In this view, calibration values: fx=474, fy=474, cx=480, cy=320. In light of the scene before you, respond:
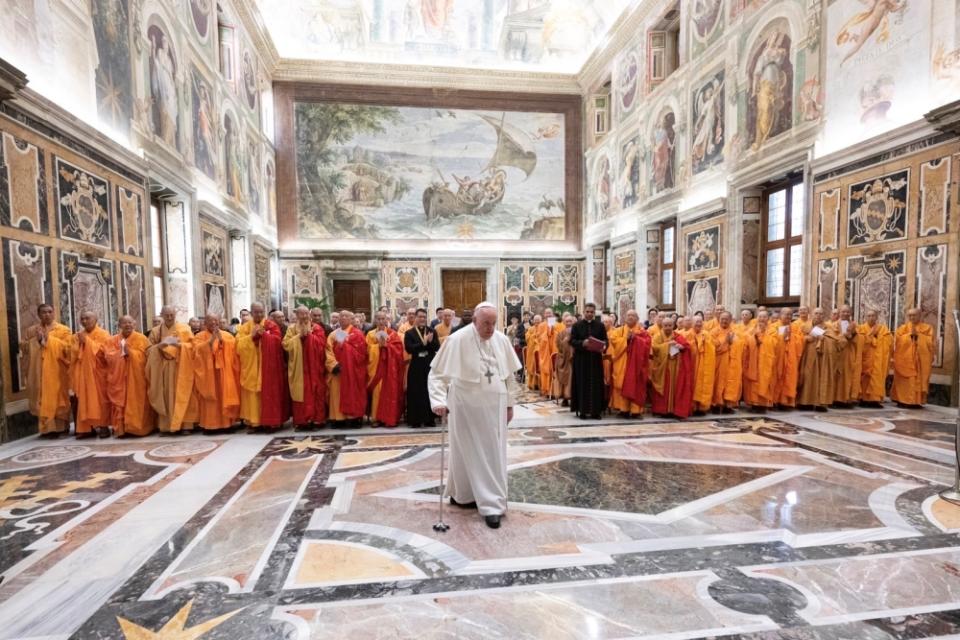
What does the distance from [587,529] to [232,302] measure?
12974 mm

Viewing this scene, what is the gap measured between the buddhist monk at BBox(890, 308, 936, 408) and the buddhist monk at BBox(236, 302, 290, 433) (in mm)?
9756

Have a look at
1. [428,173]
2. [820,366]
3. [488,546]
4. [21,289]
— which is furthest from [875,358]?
[428,173]

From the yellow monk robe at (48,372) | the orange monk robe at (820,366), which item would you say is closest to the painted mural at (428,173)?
the yellow monk robe at (48,372)

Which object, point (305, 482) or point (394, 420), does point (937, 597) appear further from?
point (394, 420)

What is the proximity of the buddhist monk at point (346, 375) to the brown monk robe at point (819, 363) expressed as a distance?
733cm

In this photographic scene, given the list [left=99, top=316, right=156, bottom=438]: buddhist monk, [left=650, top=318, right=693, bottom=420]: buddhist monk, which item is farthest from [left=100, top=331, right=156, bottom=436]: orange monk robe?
[left=650, top=318, right=693, bottom=420]: buddhist monk

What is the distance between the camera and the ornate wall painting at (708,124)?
12055 millimetres

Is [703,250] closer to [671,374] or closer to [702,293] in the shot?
[702,293]

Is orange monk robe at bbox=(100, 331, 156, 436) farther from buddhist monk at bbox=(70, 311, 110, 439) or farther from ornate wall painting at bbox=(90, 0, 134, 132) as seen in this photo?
ornate wall painting at bbox=(90, 0, 134, 132)

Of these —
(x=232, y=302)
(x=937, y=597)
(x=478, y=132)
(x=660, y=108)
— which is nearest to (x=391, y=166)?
(x=478, y=132)

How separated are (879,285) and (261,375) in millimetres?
10315

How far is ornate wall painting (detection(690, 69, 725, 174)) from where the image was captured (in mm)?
12055

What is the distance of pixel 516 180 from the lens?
2028 cm

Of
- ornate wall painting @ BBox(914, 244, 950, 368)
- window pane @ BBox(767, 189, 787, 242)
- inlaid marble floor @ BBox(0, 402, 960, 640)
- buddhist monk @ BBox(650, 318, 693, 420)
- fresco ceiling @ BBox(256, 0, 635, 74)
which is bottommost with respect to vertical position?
inlaid marble floor @ BBox(0, 402, 960, 640)
